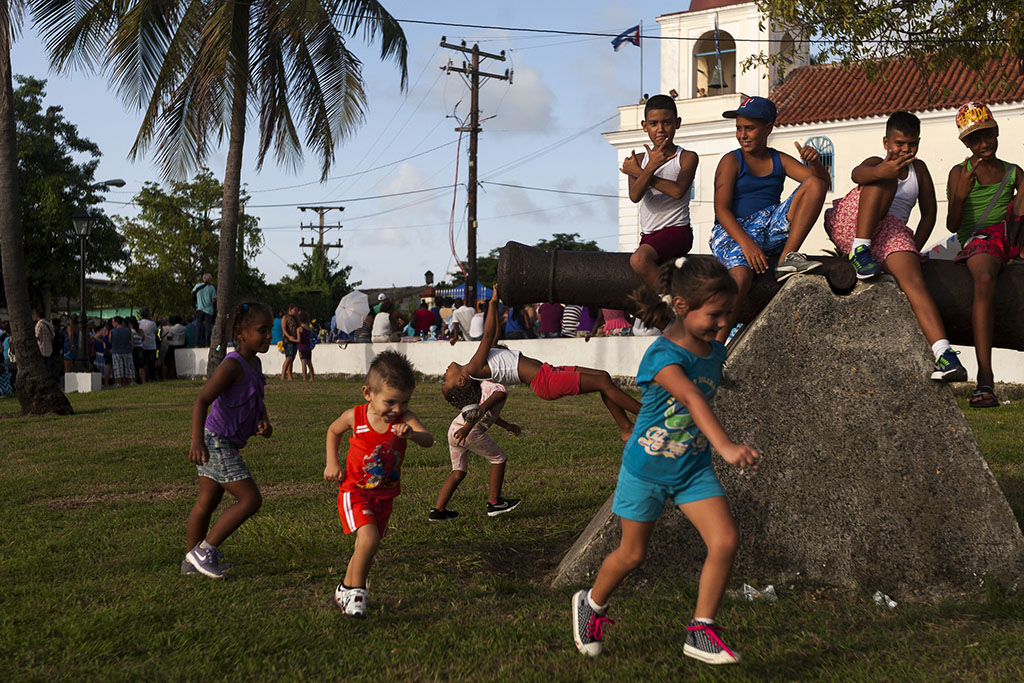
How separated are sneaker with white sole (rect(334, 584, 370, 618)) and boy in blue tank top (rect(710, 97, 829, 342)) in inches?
94.1

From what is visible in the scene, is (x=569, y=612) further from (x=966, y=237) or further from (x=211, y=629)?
A: (x=966, y=237)

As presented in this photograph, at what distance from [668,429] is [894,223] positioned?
7.53 ft

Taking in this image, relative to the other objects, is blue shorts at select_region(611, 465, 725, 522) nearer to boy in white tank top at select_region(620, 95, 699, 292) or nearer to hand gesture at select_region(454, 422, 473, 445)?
boy in white tank top at select_region(620, 95, 699, 292)

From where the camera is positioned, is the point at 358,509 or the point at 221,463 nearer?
the point at 358,509

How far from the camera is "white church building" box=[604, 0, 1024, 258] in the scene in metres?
27.7

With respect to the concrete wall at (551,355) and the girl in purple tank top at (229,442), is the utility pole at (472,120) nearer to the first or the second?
the concrete wall at (551,355)

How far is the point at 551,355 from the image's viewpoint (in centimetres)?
1839

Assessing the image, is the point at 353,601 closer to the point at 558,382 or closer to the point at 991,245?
the point at 558,382

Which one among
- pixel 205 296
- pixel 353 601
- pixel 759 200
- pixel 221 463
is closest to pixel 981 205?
pixel 759 200

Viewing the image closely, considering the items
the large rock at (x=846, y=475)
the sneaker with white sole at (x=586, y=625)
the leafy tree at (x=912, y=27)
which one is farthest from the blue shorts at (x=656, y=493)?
the leafy tree at (x=912, y=27)

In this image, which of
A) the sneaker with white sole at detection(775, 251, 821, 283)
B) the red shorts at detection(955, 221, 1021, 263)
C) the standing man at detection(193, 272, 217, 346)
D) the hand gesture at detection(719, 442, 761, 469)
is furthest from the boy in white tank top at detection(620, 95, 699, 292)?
the standing man at detection(193, 272, 217, 346)

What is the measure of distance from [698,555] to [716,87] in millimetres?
29470

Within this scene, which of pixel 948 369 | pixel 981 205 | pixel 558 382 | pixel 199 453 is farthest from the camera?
pixel 558 382

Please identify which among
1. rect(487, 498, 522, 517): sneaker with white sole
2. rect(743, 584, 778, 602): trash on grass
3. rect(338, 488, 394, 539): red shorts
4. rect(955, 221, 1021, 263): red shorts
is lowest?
rect(743, 584, 778, 602): trash on grass
